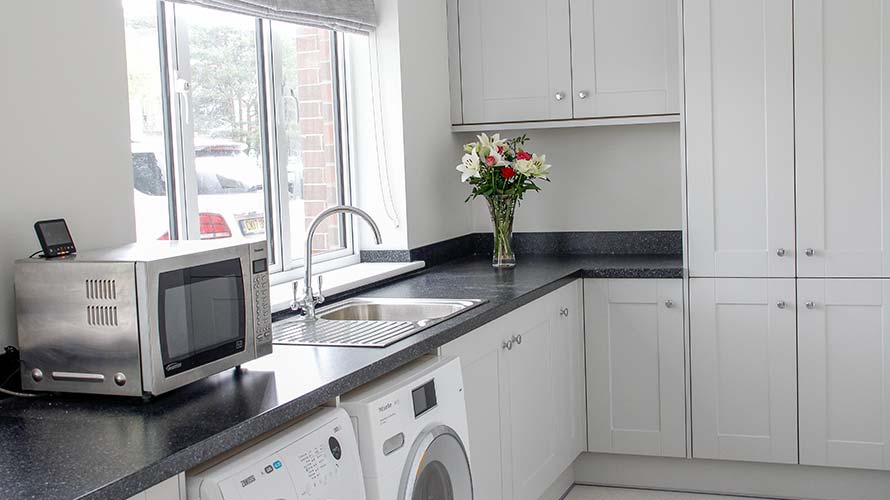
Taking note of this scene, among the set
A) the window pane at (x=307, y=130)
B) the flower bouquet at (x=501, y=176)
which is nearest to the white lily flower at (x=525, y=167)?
the flower bouquet at (x=501, y=176)

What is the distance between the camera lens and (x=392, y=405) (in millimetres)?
2221

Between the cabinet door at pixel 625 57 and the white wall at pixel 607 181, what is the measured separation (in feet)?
0.86

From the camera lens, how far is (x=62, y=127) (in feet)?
7.18

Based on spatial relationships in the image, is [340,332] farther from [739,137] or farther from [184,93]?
[739,137]

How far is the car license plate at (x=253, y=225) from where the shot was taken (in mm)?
3180

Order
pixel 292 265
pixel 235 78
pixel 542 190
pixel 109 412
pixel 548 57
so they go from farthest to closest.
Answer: pixel 542 190
pixel 548 57
pixel 292 265
pixel 235 78
pixel 109 412

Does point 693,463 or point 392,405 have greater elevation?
point 392,405

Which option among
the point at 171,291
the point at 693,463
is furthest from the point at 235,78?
the point at 693,463

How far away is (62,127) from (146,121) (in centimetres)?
53

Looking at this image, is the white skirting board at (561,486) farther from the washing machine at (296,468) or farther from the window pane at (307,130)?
the washing machine at (296,468)

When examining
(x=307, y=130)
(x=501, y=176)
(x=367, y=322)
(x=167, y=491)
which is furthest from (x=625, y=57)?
(x=167, y=491)

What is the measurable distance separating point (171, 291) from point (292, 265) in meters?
1.53

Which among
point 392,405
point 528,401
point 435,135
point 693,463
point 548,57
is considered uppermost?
point 548,57

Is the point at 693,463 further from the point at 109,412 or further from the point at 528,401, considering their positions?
the point at 109,412
